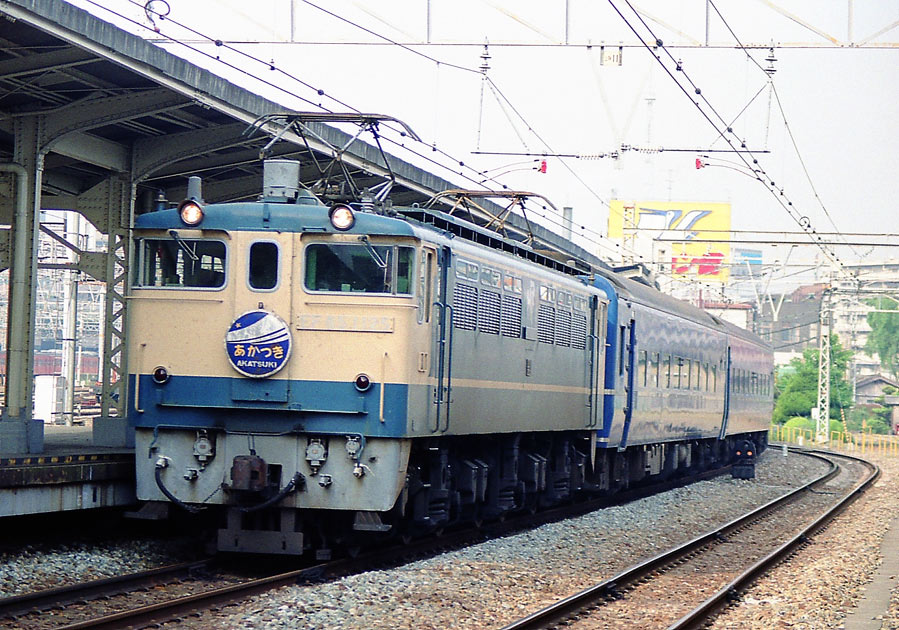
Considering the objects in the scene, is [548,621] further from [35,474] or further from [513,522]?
[513,522]

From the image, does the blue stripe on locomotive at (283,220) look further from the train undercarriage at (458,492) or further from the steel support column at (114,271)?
the steel support column at (114,271)

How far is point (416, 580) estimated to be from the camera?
12.1 meters

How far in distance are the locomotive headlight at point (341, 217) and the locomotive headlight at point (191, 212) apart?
133 centimetres

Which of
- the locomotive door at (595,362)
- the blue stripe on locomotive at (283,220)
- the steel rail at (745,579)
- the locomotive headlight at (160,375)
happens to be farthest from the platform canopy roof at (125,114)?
the steel rail at (745,579)

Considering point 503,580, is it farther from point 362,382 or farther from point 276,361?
point 276,361

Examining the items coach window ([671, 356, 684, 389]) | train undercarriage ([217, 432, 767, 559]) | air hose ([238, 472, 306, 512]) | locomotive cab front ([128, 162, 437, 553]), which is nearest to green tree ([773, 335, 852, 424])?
coach window ([671, 356, 684, 389])

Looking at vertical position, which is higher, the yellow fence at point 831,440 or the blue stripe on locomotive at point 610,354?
the blue stripe on locomotive at point 610,354

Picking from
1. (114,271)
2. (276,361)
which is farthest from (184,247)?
(114,271)

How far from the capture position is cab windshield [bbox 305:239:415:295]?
12.6 m

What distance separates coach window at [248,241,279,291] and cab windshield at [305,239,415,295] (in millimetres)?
328

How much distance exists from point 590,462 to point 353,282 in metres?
8.74

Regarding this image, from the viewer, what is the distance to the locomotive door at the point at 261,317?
12484 millimetres

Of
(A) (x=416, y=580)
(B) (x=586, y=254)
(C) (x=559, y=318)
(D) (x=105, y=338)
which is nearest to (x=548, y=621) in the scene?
(A) (x=416, y=580)

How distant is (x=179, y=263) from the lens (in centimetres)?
1298
